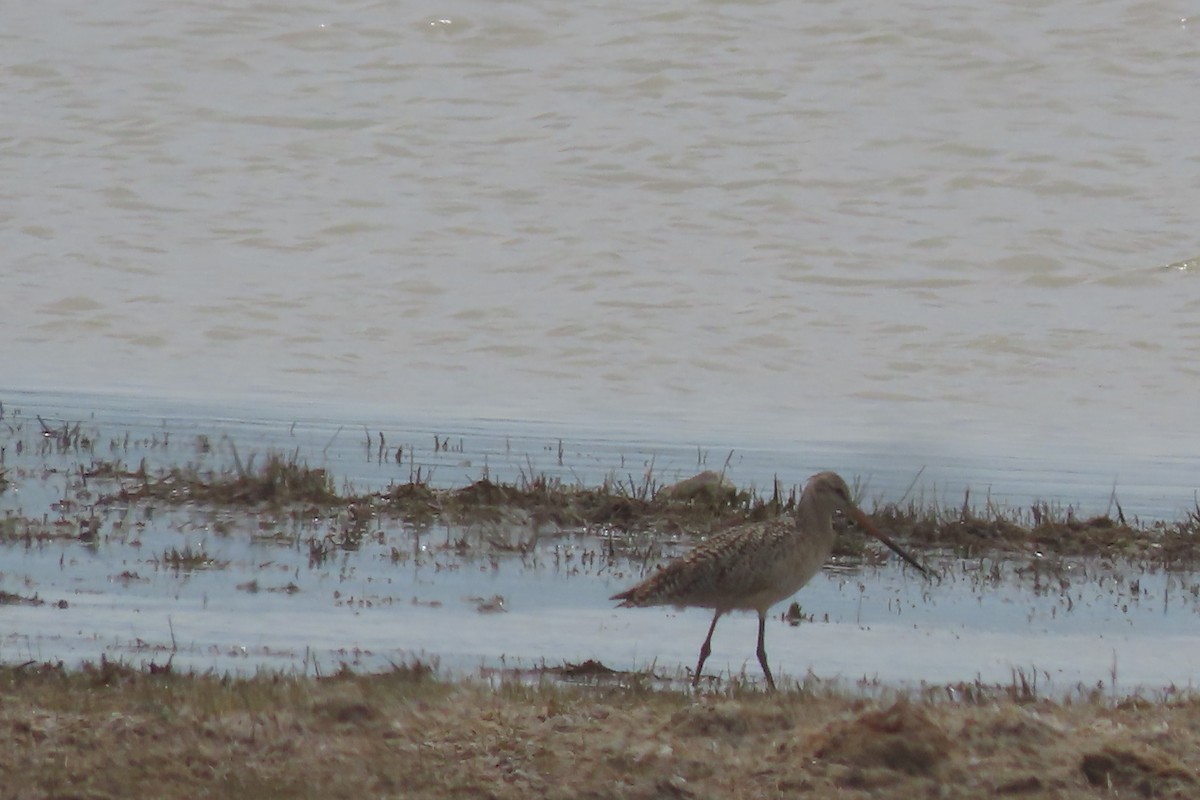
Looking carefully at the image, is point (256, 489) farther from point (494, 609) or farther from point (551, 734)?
point (551, 734)

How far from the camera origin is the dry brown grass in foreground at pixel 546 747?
9.59m

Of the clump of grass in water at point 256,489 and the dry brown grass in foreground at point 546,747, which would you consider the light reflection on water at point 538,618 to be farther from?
the dry brown grass in foreground at point 546,747

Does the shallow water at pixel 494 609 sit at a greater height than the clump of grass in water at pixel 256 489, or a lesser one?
lesser

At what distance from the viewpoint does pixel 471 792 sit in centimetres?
959

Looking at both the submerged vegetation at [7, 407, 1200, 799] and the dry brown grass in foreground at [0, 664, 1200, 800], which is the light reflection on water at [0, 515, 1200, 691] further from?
the dry brown grass in foreground at [0, 664, 1200, 800]

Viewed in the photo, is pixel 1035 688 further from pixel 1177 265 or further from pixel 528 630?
pixel 1177 265

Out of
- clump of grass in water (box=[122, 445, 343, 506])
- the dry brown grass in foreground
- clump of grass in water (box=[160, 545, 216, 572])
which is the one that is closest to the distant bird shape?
the dry brown grass in foreground

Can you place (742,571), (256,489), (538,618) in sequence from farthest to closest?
(256,489) → (538,618) → (742,571)

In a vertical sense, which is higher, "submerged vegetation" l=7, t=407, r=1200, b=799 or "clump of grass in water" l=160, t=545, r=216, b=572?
"clump of grass in water" l=160, t=545, r=216, b=572

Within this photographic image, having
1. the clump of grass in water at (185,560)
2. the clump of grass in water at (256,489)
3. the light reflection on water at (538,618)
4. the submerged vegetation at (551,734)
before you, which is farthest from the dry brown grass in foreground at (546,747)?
the clump of grass in water at (256,489)

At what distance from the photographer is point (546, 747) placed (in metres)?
10.0

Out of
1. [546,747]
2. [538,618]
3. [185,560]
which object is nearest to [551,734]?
[546,747]

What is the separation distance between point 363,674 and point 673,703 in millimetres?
1586

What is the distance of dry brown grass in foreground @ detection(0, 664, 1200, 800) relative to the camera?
9586mm
